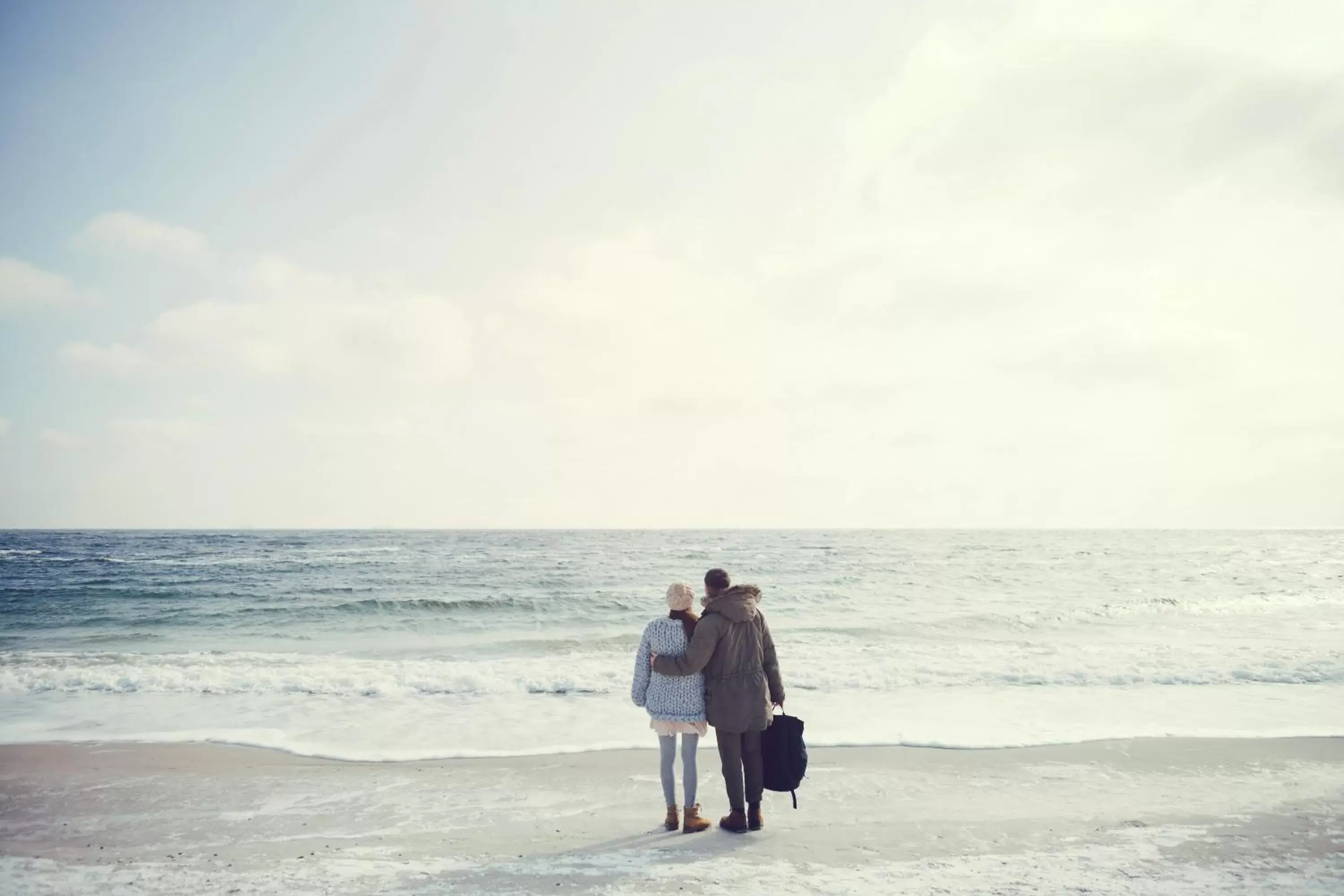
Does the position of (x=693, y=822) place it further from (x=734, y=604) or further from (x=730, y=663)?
(x=734, y=604)

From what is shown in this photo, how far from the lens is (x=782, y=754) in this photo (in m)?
5.61

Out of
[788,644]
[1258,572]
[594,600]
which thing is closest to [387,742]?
[788,644]

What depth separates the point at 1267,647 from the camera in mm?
15969

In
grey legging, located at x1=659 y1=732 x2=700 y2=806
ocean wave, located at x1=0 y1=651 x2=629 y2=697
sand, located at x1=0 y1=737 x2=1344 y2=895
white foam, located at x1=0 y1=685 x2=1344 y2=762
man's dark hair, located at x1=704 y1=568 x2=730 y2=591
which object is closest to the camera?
sand, located at x1=0 y1=737 x2=1344 y2=895

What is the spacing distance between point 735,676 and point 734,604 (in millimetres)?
546

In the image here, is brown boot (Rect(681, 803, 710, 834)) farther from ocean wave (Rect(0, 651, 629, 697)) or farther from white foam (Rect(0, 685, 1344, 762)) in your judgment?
ocean wave (Rect(0, 651, 629, 697))

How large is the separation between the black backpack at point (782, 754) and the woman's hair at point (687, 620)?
37.4 inches

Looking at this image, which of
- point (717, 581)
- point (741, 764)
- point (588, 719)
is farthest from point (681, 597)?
point (588, 719)

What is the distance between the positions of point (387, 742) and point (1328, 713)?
12274 mm

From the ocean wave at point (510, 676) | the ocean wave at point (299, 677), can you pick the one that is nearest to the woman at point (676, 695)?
the ocean wave at point (510, 676)

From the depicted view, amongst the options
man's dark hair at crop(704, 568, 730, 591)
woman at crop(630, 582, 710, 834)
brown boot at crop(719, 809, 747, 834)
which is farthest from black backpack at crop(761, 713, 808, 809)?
man's dark hair at crop(704, 568, 730, 591)

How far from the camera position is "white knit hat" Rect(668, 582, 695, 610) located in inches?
215

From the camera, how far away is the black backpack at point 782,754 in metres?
5.58

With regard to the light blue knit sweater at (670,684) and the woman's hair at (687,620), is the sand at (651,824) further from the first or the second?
the woman's hair at (687,620)
